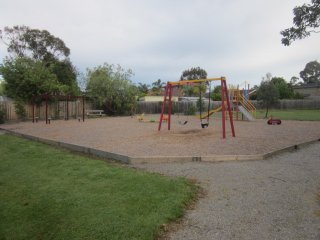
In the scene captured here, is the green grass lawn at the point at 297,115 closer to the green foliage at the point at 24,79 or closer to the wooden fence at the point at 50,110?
the wooden fence at the point at 50,110

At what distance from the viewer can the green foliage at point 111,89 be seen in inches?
1121

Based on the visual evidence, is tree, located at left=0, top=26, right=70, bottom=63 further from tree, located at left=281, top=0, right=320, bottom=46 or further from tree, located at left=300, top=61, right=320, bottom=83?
tree, located at left=300, top=61, right=320, bottom=83

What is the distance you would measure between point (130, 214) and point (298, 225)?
2.13 metres

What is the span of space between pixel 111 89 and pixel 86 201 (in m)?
25.2

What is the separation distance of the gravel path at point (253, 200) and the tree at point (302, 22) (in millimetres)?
6193

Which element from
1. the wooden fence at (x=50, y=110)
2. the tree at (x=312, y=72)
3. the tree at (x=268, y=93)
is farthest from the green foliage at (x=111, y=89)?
the tree at (x=312, y=72)

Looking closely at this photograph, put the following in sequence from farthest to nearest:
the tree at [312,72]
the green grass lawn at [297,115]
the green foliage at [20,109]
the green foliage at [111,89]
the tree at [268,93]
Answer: the tree at [312,72]
the green foliage at [111,89]
the tree at [268,93]
the green grass lawn at [297,115]
the green foliage at [20,109]

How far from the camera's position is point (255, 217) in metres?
3.70

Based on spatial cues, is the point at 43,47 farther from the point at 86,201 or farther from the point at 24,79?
the point at 86,201

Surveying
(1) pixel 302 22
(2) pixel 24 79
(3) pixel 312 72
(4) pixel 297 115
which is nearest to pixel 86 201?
(1) pixel 302 22

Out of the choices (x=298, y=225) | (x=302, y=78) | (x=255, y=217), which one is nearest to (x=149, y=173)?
(x=255, y=217)

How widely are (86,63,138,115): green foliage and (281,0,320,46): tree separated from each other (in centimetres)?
1994

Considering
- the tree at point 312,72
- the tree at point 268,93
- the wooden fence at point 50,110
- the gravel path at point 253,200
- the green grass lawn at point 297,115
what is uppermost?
the tree at point 312,72

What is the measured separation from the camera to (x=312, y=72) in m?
86.8
